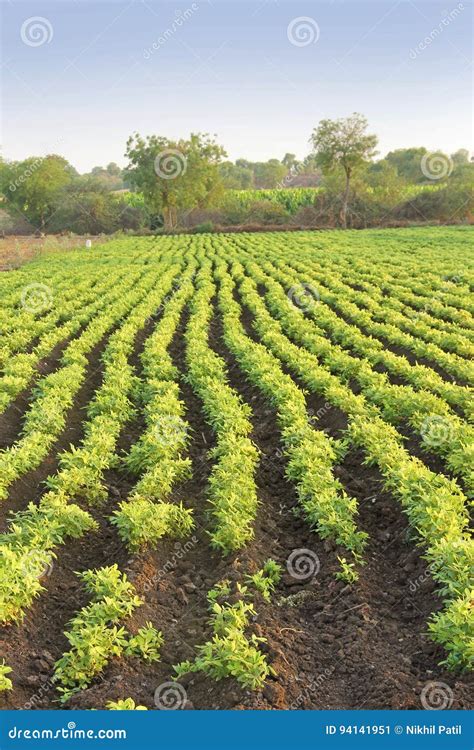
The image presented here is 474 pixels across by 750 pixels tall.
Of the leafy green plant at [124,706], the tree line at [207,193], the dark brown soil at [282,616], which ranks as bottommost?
the dark brown soil at [282,616]

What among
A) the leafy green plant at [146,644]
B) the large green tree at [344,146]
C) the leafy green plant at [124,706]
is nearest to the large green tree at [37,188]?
the large green tree at [344,146]

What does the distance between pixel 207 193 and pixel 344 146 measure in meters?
18.4

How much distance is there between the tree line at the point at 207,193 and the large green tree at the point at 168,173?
114mm

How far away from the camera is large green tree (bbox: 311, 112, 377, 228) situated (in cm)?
6284

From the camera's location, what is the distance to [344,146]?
207 feet

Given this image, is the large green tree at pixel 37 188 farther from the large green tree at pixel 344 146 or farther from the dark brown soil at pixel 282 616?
the dark brown soil at pixel 282 616

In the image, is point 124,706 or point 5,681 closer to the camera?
point 124,706

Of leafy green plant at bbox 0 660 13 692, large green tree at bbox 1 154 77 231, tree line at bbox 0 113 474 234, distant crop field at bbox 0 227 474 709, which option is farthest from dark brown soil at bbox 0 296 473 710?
large green tree at bbox 1 154 77 231

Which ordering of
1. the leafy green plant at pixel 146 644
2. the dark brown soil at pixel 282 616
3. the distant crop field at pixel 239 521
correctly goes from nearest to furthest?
the dark brown soil at pixel 282 616 < the distant crop field at pixel 239 521 < the leafy green plant at pixel 146 644

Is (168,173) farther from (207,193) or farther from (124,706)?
(124,706)

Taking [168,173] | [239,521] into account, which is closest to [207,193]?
[168,173]

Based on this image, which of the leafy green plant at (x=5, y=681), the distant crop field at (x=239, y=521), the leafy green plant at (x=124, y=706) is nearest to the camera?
the leafy green plant at (x=124, y=706)

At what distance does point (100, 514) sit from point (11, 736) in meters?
3.34

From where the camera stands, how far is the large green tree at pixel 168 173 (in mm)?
67500
